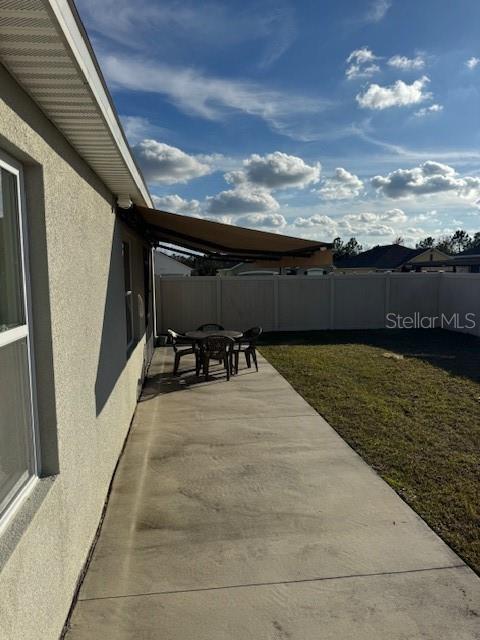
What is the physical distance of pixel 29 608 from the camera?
2219 mm

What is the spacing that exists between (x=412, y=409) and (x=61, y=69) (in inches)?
272

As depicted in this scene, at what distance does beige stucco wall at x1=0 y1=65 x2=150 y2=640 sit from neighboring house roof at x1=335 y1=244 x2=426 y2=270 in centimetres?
4201

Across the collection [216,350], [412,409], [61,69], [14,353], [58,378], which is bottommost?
[412,409]

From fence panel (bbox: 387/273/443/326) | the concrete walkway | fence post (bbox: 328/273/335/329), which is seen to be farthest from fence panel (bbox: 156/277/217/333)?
the concrete walkway

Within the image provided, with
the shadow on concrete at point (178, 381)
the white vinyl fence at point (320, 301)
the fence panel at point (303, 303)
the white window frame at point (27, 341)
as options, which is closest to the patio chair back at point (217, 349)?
the shadow on concrete at point (178, 381)

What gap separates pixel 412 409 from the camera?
292 inches

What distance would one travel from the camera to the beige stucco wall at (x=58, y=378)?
2221 millimetres

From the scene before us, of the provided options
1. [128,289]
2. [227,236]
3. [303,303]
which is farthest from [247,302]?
[227,236]

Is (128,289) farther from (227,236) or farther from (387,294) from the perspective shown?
(387,294)

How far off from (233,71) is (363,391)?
7.17m

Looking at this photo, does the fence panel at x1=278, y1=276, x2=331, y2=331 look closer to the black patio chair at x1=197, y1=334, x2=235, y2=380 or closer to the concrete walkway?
the black patio chair at x1=197, y1=334, x2=235, y2=380

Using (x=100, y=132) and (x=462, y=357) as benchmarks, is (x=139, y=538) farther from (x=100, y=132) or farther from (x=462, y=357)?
(x=462, y=357)

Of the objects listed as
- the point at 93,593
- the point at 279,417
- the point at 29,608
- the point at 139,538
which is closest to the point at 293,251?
the point at 279,417

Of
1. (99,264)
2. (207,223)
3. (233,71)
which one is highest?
(233,71)
